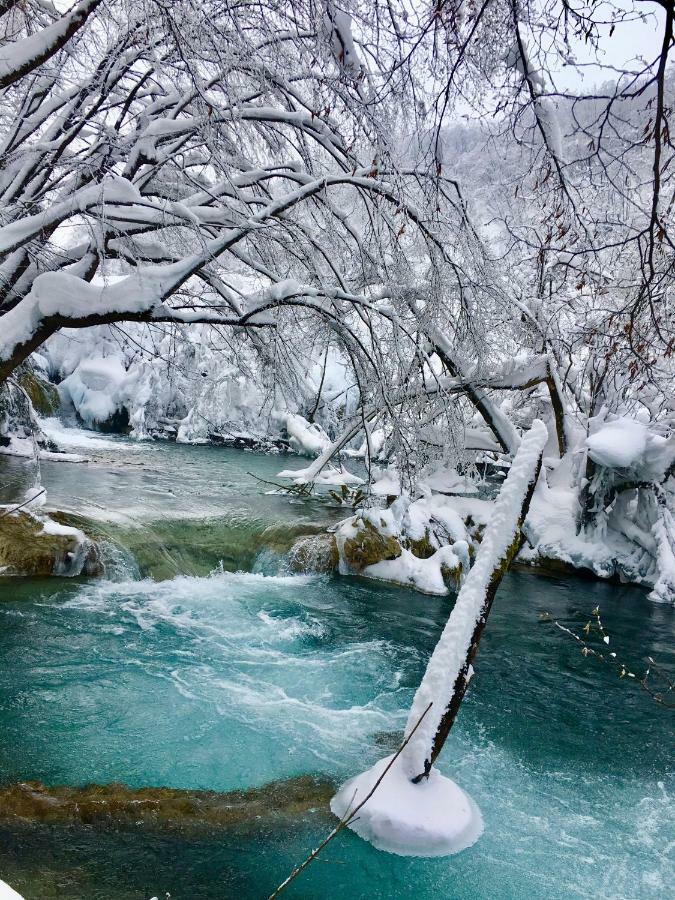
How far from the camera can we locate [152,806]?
3.76 meters

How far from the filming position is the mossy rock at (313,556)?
10.3 m

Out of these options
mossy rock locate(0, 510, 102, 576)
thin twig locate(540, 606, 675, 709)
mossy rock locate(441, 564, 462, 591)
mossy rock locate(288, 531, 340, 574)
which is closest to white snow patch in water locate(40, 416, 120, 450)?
mossy rock locate(0, 510, 102, 576)

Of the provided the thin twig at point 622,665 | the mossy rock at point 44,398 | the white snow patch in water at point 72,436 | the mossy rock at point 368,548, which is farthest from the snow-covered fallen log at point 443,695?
the mossy rock at point 44,398

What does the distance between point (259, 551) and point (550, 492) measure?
7096mm

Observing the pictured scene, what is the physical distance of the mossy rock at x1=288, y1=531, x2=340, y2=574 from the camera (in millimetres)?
10328

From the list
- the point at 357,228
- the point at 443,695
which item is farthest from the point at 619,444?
the point at 443,695

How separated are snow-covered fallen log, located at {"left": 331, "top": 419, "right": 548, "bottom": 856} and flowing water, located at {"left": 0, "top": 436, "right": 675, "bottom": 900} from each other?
0.16 metres

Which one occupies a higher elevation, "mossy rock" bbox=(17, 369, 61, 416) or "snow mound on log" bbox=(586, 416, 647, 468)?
"snow mound on log" bbox=(586, 416, 647, 468)

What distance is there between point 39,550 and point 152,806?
18.4 ft

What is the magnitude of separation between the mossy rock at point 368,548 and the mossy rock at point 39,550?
4.10 metres

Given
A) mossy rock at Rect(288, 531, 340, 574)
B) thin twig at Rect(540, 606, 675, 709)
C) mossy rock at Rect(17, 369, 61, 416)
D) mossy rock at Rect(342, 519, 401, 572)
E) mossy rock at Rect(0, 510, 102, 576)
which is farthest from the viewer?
mossy rock at Rect(17, 369, 61, 416)

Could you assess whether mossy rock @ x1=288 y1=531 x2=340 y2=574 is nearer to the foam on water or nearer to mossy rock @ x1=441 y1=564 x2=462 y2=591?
the foam on water

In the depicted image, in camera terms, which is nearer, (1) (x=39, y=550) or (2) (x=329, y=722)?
(2) (x=329, y=722)

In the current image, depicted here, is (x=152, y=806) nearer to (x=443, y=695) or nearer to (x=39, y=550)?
(x=443, y=695)
